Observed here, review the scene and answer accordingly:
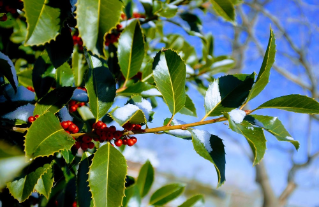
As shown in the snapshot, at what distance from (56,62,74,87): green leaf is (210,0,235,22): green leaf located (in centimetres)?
50

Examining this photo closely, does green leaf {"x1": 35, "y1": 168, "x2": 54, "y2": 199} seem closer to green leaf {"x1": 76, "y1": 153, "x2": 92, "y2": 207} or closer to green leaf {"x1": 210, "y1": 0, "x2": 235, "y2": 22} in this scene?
green leaf {"x1": 76, "y1": 153, "x2": 92, "y2": 207}

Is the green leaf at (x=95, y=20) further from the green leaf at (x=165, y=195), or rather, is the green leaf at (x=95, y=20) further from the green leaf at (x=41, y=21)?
the green leaf at (x=165, y=195)

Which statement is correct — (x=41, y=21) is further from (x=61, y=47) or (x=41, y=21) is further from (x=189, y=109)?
(x=189, y=109)

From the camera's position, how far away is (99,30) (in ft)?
1.71

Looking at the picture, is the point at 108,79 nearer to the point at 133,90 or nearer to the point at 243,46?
the point at 133,90

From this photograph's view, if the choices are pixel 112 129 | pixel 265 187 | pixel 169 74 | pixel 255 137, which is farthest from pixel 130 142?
pixel 265 187

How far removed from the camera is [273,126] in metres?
0.65

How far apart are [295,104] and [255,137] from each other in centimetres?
14

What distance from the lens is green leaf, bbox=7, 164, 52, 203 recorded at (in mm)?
667

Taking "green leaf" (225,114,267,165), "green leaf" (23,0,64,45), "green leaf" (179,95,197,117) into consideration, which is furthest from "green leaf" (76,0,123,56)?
"green leaf" (179,95,197,117)

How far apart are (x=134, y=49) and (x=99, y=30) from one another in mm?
310

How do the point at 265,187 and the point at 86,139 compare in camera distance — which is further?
the point at 265,187

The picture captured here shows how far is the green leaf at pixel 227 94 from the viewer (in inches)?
27.2

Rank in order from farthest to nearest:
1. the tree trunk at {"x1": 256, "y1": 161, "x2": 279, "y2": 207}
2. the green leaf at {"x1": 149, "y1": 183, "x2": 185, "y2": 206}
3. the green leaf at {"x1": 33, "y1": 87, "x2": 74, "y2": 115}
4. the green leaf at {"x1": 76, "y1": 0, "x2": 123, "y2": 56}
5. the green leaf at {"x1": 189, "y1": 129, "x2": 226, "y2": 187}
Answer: the tree trunk at {"x1": 256, "y1": 161, "x2": 279, "y2": 207} < the green leaf at {"x1": 149, "y1": 183, "x2": 185, "y2": 206} < the green leaf at {"x1": 33, "y1": 87, "x2": 74, "y2": 115} < the green leaf at {"x1": 189, "y1": 129, "x2": 226, "y2": 187} < the green leaf at {"x1": 76, "y1": 0, "x2": 123, "y2": 56}
